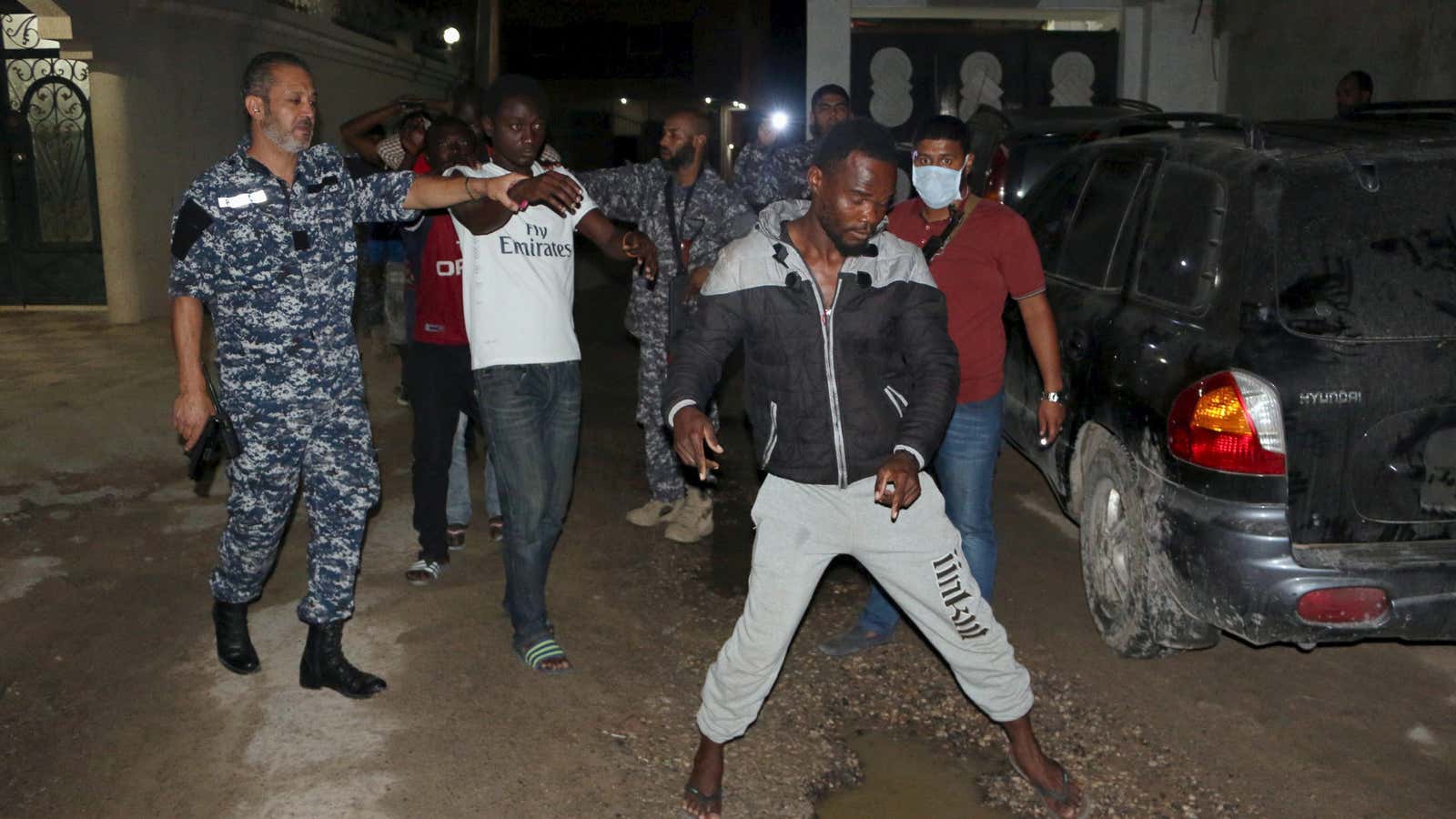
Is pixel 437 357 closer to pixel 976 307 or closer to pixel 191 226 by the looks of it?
pixel 191 226

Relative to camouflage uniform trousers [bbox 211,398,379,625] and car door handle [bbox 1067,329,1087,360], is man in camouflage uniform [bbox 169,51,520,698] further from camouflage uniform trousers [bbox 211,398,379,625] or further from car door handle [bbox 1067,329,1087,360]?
car door handle [bbox 1067,329,1087,360]

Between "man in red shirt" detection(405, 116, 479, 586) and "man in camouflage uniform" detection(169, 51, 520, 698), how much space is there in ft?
3.12

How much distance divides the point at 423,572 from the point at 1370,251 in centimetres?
393

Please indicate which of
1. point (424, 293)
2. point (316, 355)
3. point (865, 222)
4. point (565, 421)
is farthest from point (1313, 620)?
point (424, 293)

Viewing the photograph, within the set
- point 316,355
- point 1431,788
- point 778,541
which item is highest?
point 316,355

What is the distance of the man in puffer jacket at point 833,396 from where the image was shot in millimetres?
3393

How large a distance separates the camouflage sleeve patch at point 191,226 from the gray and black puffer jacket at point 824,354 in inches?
66.1

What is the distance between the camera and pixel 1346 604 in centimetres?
379

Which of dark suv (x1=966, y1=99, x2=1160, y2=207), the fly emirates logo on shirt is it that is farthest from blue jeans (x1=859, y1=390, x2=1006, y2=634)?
dark suv (x1=966, y1=99, x2=1160, y2=207)

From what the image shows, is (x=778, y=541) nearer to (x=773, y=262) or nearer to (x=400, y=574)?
(x=773, y=262)

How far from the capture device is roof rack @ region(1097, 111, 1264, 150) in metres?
4.45

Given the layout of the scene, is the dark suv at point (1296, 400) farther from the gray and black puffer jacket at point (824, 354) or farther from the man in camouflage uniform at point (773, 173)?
the man in camouflage uniform at point (773, 173)

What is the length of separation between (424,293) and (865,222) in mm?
2600

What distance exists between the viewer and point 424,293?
5.34m
